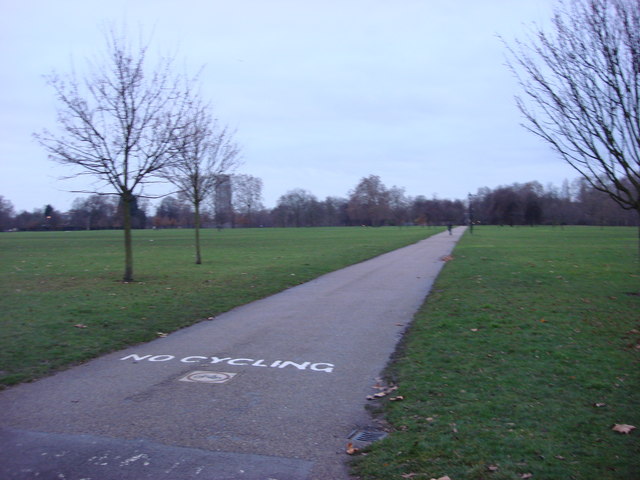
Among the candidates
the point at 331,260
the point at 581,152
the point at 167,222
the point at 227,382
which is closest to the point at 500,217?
the point at 167,222

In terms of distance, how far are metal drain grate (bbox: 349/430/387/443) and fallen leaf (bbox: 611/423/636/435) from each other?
6.32ft

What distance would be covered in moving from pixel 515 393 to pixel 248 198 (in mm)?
148079

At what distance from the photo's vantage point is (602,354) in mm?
6695

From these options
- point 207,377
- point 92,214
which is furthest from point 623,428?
point 92,214

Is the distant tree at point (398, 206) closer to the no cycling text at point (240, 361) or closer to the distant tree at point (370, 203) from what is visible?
the distant tree at point (370, 203)

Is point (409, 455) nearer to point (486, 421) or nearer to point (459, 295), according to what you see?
point (486, 421)

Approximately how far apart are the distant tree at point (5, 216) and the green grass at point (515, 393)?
141 meters

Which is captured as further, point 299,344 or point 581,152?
point 581,152

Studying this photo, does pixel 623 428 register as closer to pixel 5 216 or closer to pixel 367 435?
pixel 367 435

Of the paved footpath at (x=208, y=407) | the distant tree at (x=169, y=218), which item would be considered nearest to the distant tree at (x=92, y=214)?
the distant tree at (x=169, y=218)

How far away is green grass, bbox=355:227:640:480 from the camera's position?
12.1ft

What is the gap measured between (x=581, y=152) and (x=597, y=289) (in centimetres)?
358

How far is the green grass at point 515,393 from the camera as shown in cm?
370

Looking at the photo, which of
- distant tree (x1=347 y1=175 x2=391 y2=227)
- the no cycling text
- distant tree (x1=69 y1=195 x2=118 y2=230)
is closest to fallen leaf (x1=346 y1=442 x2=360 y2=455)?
the no cycling text
